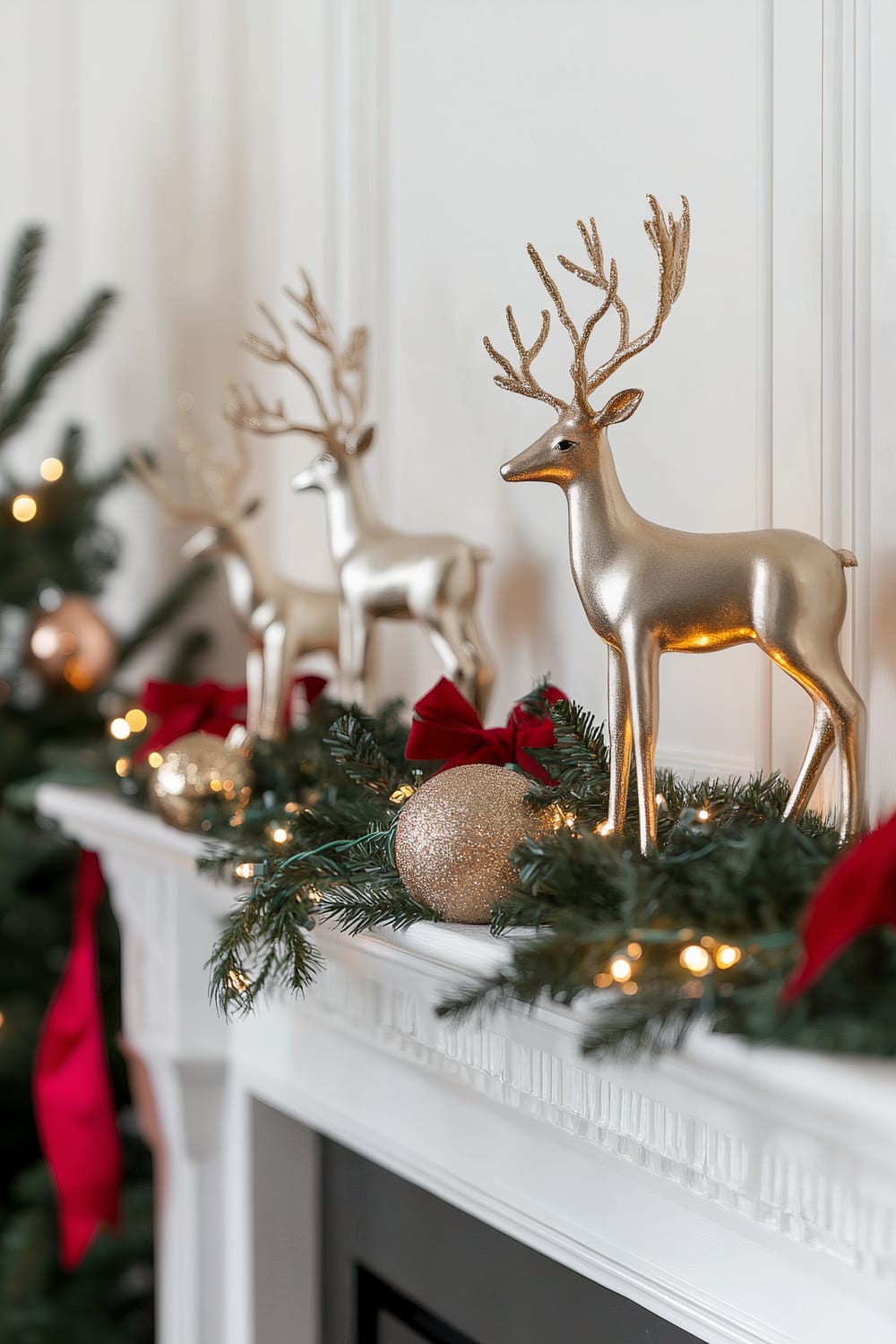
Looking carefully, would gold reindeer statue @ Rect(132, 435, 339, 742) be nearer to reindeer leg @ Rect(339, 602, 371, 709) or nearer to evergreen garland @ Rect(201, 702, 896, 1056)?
reindeer leg @ Rect(339, 602, 371, 709)

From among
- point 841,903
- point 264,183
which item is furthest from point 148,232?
point 841,903

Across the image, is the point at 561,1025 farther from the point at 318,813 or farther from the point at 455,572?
the point at 455,572

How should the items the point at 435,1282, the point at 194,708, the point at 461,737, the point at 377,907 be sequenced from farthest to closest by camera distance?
the point at 194,708 < the point at 435,1282 < the point at 461,737 < the point at 377,907

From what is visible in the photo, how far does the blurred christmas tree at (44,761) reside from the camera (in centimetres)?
163

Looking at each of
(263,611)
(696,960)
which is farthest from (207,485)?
(696,960)

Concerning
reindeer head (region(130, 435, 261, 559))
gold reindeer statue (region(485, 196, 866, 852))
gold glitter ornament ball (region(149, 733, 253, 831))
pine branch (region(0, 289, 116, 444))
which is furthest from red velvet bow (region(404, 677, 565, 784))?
pine branch (region(0, 289, 116, 444))

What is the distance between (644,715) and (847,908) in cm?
25

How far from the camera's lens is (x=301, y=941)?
78 centimetres

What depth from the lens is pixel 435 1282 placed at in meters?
1.12

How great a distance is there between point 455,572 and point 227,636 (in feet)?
2.75

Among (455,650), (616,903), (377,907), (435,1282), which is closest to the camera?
(616,903)

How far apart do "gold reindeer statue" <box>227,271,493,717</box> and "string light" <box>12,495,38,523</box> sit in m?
0.64

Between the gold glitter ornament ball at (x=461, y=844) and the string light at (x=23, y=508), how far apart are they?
1.14 metres

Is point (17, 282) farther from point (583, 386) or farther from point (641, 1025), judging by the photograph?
point (641, 1025)
